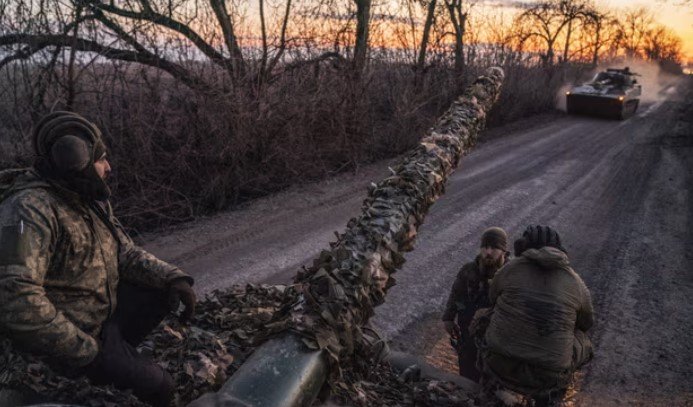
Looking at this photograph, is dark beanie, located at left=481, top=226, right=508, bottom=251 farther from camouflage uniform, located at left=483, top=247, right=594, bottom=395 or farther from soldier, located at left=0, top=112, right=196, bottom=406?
soldier, located at left=0, top=112, right=196, bottom=406

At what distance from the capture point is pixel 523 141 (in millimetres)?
15422

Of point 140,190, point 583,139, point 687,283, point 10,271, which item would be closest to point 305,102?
point 140,190

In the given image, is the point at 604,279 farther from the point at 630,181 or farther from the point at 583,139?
the point at 583,139

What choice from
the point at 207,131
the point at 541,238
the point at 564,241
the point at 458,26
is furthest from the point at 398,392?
the point at 458,26

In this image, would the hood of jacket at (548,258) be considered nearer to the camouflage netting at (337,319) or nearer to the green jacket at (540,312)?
the green jacket at (540,312)

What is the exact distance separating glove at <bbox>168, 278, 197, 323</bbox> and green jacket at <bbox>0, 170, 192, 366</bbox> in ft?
0.85

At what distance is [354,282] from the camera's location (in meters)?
2.13

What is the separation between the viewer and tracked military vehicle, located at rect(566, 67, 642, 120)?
19734mm

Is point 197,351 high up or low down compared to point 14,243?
down

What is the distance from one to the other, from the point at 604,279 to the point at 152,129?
639 cm

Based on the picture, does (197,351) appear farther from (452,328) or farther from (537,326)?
(452,328)

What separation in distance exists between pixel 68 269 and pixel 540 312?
268cm

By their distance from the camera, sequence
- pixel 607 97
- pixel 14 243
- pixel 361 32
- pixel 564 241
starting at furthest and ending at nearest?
1. pixel 607 97
2. pixel 361 32
3. pixel 564 241
4. pixel 14 243

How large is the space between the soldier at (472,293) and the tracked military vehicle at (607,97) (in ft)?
59.8
